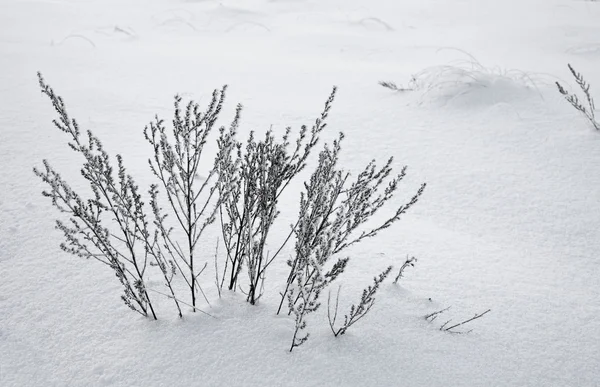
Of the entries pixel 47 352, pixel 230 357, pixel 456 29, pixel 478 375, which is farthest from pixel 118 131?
pixel 456 29

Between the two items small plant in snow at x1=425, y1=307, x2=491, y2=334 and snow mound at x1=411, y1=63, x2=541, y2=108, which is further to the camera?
snow mound at x1=411, y1=63, x2=541, y2=108

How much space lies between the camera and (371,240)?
7.62 ft

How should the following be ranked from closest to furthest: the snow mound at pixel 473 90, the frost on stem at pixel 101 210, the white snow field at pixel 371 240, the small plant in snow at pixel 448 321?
the frost on stem at pixel 101 210 < the white snow field at pixel 371 240 < the small plant in snow at pixel 448 321 < the snow mound at pixel 473 90

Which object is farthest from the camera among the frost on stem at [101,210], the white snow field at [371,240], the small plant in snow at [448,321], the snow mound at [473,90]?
the snow mound at [473,90]

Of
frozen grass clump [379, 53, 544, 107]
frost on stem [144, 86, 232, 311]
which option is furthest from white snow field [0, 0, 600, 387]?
frost on stem [144, 86, 232, 311]

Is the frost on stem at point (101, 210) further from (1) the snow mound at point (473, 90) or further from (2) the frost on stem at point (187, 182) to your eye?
(1) the snow mound at point (473, 90)

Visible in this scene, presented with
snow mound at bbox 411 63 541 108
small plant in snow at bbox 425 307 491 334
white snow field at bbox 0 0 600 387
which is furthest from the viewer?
snow mound at bbox 411 63 541 108

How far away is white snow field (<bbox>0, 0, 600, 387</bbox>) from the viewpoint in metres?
1.49

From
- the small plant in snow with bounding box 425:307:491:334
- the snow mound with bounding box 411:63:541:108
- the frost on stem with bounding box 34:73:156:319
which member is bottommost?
the small plant in snow with bounding box 425:307:491:334

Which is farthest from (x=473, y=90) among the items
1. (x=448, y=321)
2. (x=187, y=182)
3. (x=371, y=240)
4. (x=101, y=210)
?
(x=101, y=210)

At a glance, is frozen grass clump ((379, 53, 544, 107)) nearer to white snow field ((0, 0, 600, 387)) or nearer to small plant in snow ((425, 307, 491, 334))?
white snow field ((0, 0, 600, 387))

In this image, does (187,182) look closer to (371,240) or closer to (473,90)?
(371,240)

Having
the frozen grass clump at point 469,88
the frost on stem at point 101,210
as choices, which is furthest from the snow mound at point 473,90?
the frost on stem at point 101,210

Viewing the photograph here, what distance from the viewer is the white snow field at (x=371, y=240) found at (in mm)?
1493
